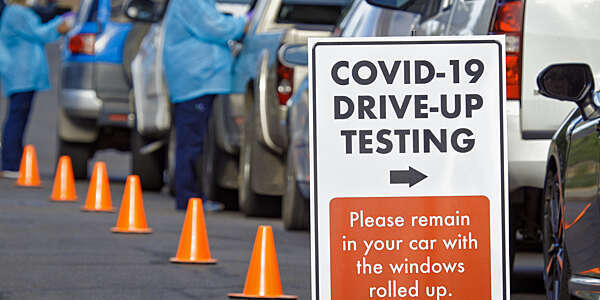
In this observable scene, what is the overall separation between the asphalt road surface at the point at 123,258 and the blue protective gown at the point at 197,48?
1.10 metres

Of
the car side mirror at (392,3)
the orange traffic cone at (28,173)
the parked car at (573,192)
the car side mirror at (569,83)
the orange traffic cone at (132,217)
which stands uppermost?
the car side mirror at (392,3)

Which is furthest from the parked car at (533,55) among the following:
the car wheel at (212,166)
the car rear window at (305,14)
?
the car wheel at (212,166)

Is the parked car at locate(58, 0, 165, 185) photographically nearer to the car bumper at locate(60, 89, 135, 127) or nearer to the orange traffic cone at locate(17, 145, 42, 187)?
the car bumper at locate(60, 89, 135, 127)

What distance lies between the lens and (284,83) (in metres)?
11.4

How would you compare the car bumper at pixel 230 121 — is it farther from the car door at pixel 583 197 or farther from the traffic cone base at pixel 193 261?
the car door at pixel 583 197

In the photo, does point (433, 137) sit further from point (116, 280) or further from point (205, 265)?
point (205, 265)

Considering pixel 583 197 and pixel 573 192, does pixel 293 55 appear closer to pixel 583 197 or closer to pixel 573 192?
pixel 573 192

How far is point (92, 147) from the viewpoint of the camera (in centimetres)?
1736

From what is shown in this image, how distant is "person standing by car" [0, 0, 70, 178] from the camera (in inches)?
660

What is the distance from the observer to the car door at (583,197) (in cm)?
543

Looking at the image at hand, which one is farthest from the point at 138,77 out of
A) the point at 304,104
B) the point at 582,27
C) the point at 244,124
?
the point at 582,27

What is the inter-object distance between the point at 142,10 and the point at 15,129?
391cm

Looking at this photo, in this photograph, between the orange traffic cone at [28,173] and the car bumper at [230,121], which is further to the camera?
the orange traffic cone at [28,173]

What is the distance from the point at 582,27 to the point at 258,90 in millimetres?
4826
